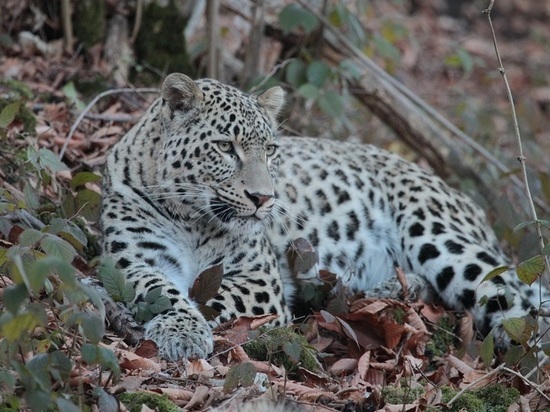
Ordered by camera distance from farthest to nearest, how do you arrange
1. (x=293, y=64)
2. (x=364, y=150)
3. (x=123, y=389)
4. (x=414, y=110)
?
(x=414, y=110)
(x=293, y=64)
(x=364, y=150)
(x=123, y=389)

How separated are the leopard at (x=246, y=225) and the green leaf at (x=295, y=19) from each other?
1.51 meters

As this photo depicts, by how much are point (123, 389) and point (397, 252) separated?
13.8ft

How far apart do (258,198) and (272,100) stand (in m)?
1.18

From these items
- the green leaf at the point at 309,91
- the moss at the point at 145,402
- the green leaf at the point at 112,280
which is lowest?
the moss at the point at 145,402

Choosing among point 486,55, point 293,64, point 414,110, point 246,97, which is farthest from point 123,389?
point 486,55

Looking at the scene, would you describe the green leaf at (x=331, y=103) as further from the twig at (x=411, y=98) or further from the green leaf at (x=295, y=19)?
the twig at (x=411, y=98)

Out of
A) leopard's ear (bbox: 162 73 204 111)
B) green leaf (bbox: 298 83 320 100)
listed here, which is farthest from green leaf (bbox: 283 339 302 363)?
green leaf (bbox: 298 83 320 100)

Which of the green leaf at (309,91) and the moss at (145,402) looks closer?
the moss at (145,402)

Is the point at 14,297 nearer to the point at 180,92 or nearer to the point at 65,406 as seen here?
the point at 65,406

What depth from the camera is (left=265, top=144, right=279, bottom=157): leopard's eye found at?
24.4 ft

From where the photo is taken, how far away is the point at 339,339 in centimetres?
730

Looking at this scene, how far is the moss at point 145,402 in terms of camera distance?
5.07 metres

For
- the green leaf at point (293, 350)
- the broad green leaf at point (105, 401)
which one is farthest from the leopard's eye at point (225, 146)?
the broad green leaf at point (105, 401)

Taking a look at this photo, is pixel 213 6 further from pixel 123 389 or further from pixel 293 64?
pixel 123 389
